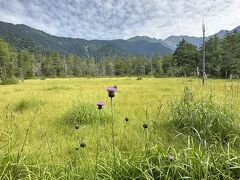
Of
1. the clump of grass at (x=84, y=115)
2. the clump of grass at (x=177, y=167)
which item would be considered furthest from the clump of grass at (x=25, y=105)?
the clump of grass at (x=177, y=167)

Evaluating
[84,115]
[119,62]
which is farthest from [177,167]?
[119,62]

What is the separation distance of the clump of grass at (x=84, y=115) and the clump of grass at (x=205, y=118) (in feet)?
6.52

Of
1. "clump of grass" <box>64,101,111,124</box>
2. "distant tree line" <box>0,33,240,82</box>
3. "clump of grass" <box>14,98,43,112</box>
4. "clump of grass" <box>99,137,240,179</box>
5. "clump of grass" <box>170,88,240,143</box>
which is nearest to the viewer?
"clump of grass" <box>99,137,240,179</box>

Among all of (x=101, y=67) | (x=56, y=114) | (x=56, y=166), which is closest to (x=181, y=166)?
(x=56, y=166)

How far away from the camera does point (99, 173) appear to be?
3.19 metres

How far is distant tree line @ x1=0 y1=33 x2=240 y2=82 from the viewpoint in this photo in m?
56.9

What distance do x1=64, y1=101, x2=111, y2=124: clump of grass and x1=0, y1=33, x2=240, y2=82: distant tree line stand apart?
155ft

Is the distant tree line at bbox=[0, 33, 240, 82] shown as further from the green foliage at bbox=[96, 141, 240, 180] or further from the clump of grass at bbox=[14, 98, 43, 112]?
the green foliage at bbox=[96, 141, 240, 180]

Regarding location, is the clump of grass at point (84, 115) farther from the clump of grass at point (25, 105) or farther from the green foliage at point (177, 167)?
the green foliage at point (177, 167)

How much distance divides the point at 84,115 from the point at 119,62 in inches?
4375

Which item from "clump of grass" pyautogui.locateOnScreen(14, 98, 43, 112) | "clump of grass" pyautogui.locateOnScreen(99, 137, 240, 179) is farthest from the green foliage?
"clump of grass" pyautogui.locateOnScreen(14, 98, 43, 112)

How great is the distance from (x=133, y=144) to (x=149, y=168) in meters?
2.01

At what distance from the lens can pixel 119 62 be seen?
388 ft

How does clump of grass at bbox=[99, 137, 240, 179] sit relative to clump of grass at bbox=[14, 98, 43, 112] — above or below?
above
